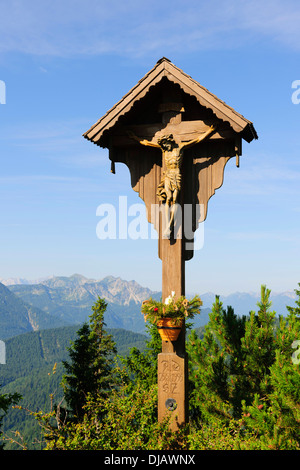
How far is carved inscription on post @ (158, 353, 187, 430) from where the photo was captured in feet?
19.5

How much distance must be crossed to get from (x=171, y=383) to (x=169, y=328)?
0.81m

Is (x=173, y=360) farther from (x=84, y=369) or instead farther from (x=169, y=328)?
(x=84, y=369)

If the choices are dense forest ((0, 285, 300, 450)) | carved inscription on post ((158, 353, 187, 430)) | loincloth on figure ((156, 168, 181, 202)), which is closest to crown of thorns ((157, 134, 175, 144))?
loincloth on figure ((156, 168, 181, 202))

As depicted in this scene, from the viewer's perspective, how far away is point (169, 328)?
579cm

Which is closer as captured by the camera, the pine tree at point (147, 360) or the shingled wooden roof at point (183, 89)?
the shingled wooden roof at point (183, 89)

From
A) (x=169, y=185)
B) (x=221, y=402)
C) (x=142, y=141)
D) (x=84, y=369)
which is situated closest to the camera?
(x=169, y=185)

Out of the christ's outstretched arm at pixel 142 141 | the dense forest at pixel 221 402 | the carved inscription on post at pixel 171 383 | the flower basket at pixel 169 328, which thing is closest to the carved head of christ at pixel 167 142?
the christ's outstretched arm at pixel 142 141

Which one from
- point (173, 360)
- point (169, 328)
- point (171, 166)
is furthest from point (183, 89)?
point (173, 360)

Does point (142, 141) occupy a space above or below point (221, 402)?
above

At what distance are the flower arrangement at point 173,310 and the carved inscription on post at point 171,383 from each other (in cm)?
61

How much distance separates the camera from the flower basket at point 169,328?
18.9ft

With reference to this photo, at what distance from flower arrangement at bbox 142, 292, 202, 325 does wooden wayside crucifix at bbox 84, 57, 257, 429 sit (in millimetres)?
301

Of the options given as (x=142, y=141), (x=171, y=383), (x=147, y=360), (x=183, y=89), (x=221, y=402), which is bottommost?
(x=221, y=402)

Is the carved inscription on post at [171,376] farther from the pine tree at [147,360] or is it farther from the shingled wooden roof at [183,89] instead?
the pine tree at [147,360]
